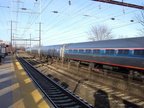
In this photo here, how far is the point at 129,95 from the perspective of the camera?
8.23m

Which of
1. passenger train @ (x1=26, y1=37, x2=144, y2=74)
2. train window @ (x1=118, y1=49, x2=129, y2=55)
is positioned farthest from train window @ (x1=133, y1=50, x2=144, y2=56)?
train window @ (x1=118, y1=49, x2=129, y2=55)

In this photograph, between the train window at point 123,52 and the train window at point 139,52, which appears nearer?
the train window at point 139,52

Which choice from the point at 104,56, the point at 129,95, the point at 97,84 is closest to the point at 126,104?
the point at 129,95

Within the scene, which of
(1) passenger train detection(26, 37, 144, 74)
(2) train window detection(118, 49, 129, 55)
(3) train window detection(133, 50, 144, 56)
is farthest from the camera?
(2) train window detection(118, 49, 129, 55)

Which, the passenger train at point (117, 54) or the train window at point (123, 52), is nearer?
the passenger train at point (117, 54)

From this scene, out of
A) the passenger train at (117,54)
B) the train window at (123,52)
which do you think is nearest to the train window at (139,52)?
the passenger train at (117,54)

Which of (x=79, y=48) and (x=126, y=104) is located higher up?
(x=79, y=48)

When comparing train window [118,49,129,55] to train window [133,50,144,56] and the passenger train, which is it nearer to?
the passenger train

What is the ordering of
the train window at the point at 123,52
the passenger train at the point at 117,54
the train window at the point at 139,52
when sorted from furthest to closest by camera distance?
the train window at the point at 123,52, the passenger train at the point at 117,54, the train window at the point at 139,52

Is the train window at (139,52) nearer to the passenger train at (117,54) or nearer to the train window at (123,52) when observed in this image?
the passenger train at (117,54)

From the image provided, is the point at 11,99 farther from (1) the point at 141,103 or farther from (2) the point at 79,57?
(2) the point at 79,57

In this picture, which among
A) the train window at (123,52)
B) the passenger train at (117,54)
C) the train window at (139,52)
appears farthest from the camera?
the train window at (123,52)

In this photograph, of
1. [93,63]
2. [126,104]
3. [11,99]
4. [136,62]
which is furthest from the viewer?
[93,63]

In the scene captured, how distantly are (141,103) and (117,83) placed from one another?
3.95 meters
